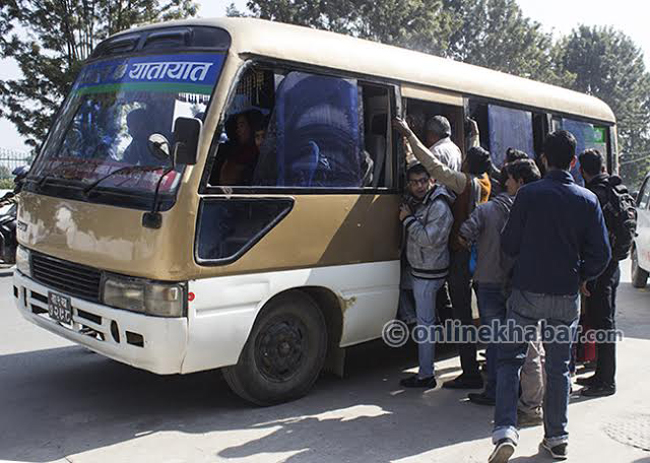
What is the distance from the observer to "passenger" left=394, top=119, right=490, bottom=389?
18.1 feet

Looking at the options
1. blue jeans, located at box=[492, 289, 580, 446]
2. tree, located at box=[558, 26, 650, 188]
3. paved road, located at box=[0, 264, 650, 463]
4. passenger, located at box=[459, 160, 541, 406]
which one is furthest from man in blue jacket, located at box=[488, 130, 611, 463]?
tree, located at box=[558, 26, 650, 188]

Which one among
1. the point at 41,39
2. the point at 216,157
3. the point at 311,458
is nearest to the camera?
the point at 311,458

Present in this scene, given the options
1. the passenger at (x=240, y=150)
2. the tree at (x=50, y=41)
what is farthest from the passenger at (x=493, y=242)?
the tree at (x=50, y=41)

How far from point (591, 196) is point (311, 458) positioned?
92.5 inches

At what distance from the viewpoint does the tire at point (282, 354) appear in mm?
4988

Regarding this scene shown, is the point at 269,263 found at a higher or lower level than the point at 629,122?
lower

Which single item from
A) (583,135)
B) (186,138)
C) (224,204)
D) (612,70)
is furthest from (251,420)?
(612,70)

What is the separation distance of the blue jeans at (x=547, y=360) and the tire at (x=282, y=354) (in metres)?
1.54

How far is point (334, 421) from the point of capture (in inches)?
195

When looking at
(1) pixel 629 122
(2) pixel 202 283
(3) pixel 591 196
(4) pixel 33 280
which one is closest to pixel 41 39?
(4) pixel 33 280

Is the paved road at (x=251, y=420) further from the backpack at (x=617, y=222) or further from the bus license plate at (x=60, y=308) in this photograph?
the backpack at (x=617, y=222)

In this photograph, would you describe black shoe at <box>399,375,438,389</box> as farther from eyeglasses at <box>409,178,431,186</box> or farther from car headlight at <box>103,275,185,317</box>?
car headlight at <box>103,275,185,317</box>

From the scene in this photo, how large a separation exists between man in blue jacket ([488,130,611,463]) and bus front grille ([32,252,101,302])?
274cm

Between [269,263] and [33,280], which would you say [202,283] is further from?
[33,280]
